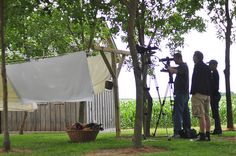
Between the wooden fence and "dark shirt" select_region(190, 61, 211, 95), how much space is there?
312 inches

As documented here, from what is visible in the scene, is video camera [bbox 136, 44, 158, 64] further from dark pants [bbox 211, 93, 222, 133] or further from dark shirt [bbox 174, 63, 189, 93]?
dark pants [bbox 211, 93, 222, 133]

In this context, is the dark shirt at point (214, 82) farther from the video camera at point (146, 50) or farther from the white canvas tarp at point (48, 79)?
the white canvas tarp at point (48, 79)

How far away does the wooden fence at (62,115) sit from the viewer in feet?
56.6

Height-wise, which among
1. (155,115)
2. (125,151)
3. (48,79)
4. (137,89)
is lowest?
(125,151)

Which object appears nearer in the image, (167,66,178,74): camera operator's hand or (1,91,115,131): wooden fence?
(167,66,178,74): camera operator's hand

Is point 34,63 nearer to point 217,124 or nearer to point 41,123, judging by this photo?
point 217,124

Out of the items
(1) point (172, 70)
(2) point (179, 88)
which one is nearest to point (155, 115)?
(2) point (179, 88)

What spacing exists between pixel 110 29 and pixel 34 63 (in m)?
2.23

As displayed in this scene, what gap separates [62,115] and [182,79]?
8208mm

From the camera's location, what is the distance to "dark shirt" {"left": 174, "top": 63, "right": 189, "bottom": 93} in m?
9.97

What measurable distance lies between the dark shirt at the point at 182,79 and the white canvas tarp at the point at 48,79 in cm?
206

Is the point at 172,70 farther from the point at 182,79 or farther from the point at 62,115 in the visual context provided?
the point at 62,115

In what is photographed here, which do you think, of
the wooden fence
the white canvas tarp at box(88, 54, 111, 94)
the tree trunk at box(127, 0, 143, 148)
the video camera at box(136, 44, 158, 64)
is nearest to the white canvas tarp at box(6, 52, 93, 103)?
the white canvas tarp at box(88, 54, 111, 94)

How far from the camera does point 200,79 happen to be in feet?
30.3
